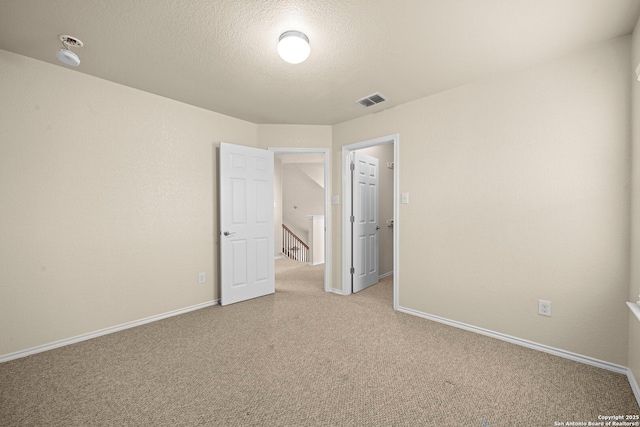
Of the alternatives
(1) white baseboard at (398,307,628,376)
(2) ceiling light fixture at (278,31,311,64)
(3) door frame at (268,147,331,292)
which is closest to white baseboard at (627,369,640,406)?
(1) white baseboard at (398,307,628,376)

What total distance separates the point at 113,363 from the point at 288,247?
18.4 ft

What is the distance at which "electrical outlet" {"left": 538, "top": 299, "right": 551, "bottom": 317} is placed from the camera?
2.24 m

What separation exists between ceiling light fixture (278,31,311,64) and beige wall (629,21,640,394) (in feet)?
7.07

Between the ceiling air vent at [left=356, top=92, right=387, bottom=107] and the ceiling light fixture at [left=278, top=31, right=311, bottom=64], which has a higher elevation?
the ceiling air vent at [left=356, top=92, right=387, bottom=107]

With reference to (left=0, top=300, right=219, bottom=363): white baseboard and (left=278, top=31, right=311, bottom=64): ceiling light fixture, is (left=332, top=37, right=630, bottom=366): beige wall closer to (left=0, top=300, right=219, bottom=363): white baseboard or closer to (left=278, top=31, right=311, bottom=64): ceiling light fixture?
(left=278, top=31, right=311, bottom=64): ceiling light fixture

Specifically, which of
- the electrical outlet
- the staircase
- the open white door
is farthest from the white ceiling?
the staircase

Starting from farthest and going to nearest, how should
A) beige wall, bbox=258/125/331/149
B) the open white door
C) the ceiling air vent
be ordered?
beige wall, bbox=258/125/331/149 → the open white door → the ceiling air vent

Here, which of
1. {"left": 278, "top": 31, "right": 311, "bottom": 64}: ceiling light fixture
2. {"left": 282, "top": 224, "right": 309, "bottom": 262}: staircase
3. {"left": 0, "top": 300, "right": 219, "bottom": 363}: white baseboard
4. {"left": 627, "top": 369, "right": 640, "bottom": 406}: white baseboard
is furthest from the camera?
{"left": 282, "top": 224, "right": 309, "bottom": 262}: staircase

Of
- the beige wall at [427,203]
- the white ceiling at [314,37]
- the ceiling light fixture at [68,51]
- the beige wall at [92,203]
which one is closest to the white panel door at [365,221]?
the beige wall at [427,203]

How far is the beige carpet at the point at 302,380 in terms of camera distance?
156 cm

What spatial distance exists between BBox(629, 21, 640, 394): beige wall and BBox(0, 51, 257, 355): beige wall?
3.81 metres

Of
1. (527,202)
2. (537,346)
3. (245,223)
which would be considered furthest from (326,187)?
(537,346)

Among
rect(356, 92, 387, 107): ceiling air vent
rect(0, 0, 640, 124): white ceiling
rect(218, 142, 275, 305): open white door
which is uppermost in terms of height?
rect(0, 0, 640, 124): white ceiling

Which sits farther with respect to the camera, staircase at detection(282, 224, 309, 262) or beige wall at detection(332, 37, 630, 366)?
staircase at detection(282, 224, 309, 262)
